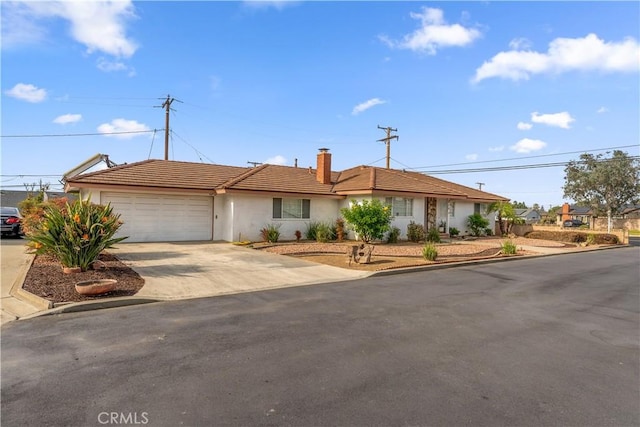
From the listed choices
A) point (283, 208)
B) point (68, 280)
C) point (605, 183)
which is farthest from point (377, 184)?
point (605, 183)

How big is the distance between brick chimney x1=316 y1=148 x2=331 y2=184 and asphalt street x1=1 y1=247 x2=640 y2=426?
52.9 ft

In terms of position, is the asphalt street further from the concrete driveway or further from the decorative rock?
the concrete driveway

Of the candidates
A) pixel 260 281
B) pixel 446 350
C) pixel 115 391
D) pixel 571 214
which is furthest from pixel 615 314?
pixel 571 214

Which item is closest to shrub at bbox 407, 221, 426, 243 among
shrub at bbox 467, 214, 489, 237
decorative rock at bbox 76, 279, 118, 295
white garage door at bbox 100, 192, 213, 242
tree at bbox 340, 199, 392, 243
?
tree at bbox 340, 199, 392, 243

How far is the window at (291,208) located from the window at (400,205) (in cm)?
453

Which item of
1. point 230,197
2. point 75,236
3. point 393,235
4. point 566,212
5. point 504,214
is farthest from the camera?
point 566,212

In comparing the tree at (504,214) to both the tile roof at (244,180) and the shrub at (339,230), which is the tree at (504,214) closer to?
the tile roof at (244,180)

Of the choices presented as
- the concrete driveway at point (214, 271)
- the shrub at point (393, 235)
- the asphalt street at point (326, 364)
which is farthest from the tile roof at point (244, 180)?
the asphalt street at point (326, 364)

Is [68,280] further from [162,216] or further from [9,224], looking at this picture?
[9,224]

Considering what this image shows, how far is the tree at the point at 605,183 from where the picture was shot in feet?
158

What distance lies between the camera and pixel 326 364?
4.59 m

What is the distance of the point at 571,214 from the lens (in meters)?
86.9

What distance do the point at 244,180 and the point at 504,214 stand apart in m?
20.3

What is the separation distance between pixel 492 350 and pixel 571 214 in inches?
3880
